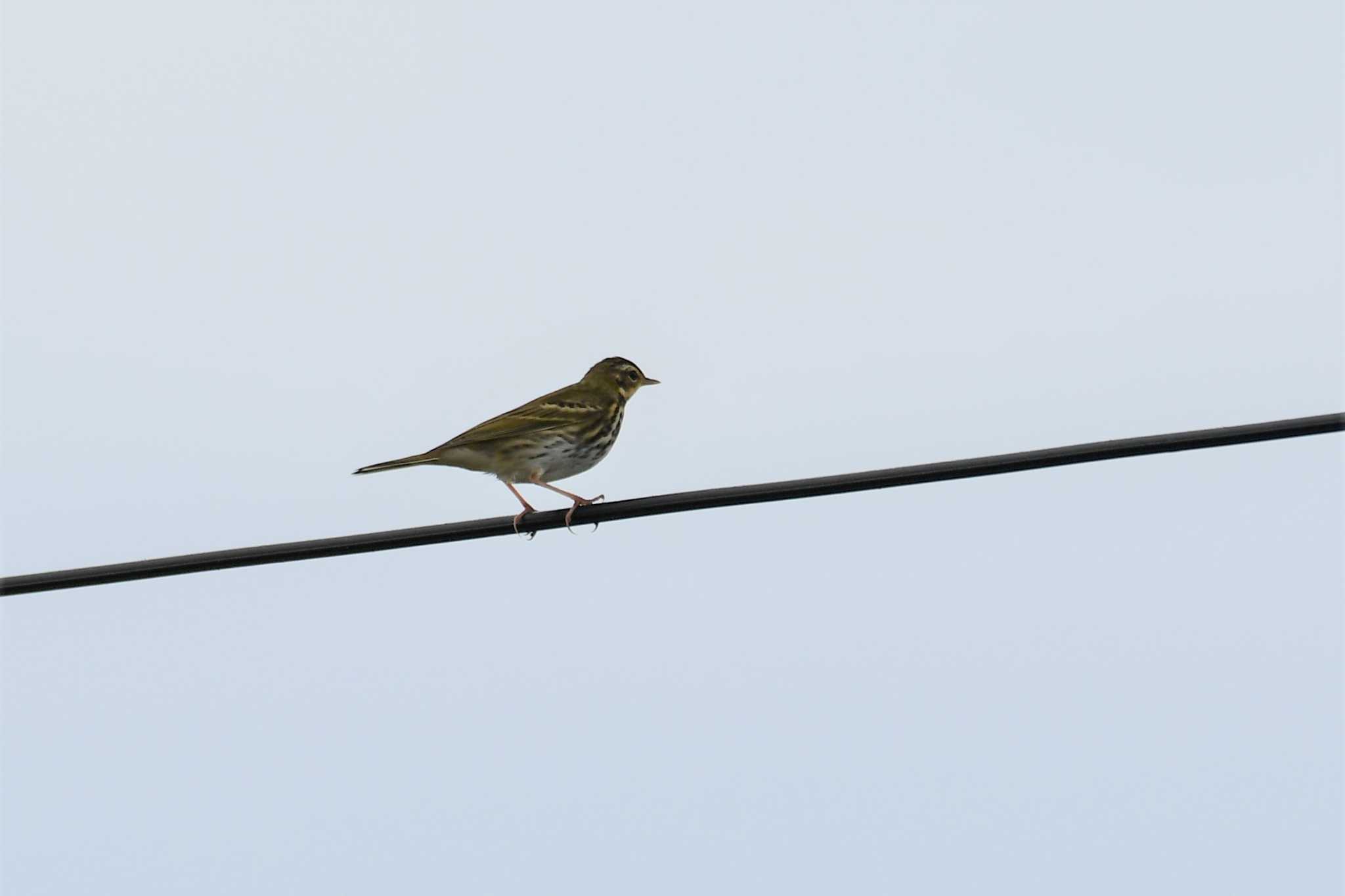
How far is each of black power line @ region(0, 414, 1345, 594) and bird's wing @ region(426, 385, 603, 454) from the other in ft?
14.0

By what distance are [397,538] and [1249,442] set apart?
440 centimetres

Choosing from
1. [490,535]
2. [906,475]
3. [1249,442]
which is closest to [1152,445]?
[1249,442]

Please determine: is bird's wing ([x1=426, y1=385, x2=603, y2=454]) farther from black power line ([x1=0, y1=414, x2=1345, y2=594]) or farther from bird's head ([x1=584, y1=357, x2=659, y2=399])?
black power line ([x1=0, y1=414, x2=1345, y2=594])

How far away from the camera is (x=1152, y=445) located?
9.55m

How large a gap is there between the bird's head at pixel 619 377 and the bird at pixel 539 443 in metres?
0.66

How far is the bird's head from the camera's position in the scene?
16.4 meters

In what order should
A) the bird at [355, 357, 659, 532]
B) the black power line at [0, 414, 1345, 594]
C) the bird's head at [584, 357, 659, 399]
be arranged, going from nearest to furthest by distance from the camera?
the black power line at [0, 414, 1345, 594] → the bird at [355, 357, 659, 532] → the bird's head at [584, 357, 659, 399]

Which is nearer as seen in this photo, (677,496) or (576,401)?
(677,496)

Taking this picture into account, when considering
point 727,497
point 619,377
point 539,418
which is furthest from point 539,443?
point 727,497

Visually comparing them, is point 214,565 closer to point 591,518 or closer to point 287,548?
point 287,548

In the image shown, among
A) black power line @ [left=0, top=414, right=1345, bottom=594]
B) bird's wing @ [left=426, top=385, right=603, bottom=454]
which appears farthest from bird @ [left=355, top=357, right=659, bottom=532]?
black power line @ [left=0, top=414, right=1345, bottom=594]

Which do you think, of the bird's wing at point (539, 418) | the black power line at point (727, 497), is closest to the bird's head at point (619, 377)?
the bird's wing at point (539, 418)

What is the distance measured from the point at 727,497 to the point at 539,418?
211 inches

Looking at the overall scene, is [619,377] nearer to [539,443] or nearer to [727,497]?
[539,443]
